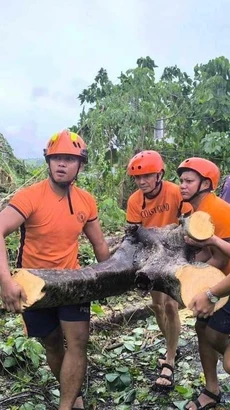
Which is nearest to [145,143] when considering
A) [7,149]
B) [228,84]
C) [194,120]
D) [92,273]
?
[194,120]

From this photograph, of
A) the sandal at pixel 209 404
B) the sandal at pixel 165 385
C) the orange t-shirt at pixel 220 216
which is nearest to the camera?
the orange t-shirt at pixel 220 216

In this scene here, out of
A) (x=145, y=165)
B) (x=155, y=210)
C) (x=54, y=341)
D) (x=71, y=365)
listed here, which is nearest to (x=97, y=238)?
(x=155, y=210)

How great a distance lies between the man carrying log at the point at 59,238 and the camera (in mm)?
3023

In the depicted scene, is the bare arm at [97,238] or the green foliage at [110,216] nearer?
the bare arm at [97,238]

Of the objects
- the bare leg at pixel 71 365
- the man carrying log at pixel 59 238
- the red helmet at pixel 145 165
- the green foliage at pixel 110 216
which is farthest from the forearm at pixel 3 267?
the green foliage at pixel 110 216

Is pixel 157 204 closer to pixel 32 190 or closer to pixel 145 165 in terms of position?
pixel 145 165

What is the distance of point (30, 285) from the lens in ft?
9.18

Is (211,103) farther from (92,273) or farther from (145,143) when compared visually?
(92,273)

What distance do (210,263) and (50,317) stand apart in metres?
1.09

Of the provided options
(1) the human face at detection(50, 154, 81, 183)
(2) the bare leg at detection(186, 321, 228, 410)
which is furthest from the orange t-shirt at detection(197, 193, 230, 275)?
(1) the human face at detection(50, 154, 81, 183)

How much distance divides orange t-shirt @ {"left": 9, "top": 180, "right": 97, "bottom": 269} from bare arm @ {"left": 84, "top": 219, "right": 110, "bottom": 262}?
13 cm

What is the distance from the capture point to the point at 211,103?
29.3 feet

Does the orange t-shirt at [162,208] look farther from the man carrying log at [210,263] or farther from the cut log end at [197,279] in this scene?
the cut log end at [197,279]

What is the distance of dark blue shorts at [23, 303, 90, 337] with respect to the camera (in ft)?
10.0
